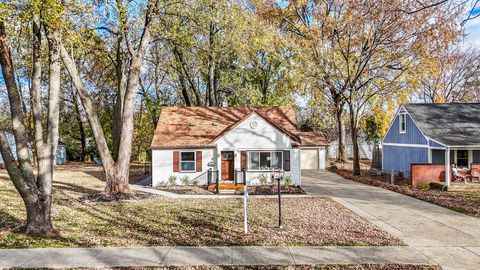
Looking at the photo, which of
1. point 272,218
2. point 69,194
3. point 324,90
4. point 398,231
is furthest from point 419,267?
point 324,90

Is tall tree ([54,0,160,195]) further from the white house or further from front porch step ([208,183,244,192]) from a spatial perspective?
front porch step ([208,183,244,192])

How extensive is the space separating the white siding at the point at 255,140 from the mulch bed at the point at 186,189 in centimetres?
194

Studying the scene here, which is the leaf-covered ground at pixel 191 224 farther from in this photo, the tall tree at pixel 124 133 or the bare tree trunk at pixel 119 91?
the bare tree trunk at pixel 119 91

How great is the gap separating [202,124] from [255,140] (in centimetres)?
416

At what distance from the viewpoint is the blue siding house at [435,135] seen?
760 inches

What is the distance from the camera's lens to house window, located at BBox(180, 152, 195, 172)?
67.1 ft

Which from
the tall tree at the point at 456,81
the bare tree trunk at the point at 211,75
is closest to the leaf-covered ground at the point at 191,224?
the bare tree trunk at the point at 211,75

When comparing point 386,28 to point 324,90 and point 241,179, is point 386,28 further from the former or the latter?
point 241,179

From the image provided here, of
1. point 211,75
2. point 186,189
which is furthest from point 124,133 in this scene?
point 211,75

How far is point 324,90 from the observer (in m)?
32.6

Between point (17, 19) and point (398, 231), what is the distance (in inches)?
462

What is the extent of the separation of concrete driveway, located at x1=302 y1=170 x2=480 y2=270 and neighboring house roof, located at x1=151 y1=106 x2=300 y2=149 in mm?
5800

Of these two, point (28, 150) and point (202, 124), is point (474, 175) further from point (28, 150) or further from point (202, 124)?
point (28, 150)

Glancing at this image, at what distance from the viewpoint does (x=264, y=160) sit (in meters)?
20.1
